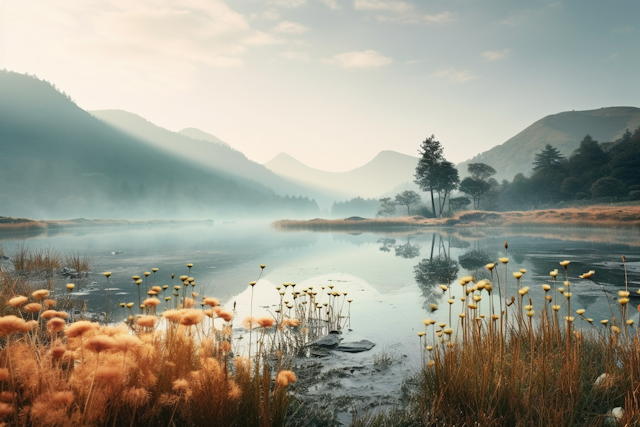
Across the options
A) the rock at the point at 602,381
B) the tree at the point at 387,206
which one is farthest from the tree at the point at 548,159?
the rock at the point at 602,381

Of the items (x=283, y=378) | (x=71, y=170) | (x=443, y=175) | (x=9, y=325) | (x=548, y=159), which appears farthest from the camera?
(x=71, y=170)

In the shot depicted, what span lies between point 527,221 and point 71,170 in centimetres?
17324

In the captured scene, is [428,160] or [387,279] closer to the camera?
[387,279]

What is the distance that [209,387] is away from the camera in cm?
241

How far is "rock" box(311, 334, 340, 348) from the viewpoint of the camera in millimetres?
6012

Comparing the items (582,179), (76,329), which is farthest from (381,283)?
(582,179)

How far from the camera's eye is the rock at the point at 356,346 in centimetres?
581

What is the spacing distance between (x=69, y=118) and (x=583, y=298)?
234 metres

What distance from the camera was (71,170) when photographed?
14925 centimetres

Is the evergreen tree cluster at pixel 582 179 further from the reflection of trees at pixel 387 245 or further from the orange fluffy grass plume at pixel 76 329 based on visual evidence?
the orange fluffy grass plume at pixel 76 329

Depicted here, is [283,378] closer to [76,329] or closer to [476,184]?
[76,329]

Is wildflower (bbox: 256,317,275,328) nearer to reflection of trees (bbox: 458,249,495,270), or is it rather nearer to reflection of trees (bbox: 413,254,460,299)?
reflection of trees (bbox: 413,254,460,299)

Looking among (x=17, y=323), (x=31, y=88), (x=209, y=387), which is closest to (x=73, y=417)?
(x=17, y=323)

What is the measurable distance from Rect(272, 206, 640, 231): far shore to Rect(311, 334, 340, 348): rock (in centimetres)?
4172
